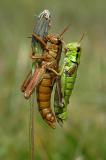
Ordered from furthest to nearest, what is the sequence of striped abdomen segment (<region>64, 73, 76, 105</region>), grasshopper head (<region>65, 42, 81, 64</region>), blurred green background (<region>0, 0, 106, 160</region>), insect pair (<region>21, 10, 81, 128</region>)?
blurred green background (<region>0, 0, 106, 160</region>) → grasshopper head (<region>65, 42, 81, 64</region>) → striped abdomen segment (<region>64, 73, 76, 105</region>) → insect pair (<region>21, 10, 81, 128</region>)

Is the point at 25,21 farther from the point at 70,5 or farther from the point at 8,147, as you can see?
the point at 8,147

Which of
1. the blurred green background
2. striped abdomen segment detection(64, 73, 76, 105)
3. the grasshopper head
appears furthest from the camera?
the blurred green background

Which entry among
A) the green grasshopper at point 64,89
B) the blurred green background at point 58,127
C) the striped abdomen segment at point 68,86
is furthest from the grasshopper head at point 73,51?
the blurred green background at point 58,127

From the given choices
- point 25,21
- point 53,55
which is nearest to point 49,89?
point 53,55

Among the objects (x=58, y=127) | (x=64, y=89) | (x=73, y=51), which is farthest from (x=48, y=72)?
(x=58, y=127)

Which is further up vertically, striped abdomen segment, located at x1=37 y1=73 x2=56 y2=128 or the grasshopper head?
the grasshopper head

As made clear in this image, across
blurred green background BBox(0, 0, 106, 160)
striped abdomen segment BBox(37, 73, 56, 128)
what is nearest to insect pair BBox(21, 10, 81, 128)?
striped abdomen segment BBox(37, 73, 56, 128)

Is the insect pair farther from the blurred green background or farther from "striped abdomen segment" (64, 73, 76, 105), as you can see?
the blurred green background
